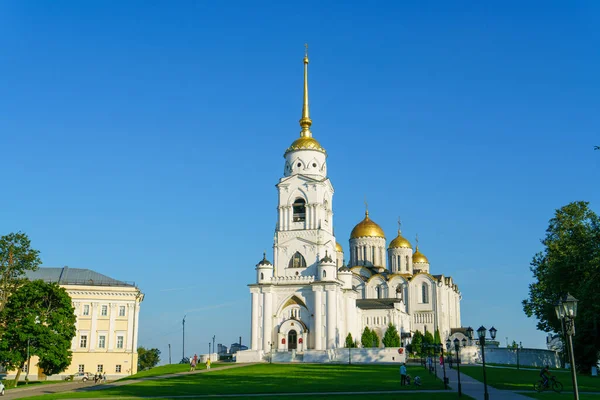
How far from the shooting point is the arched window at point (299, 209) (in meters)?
71.9

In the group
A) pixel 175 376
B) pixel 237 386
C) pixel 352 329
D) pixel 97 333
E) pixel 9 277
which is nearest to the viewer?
pixel 237 386

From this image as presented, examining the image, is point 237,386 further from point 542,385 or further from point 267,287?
point 267,287

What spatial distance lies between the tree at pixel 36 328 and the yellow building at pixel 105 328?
12.4 meters

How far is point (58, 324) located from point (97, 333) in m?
14.0

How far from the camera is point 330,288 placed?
6594 cm

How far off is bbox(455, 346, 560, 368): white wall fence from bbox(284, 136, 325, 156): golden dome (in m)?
26.3

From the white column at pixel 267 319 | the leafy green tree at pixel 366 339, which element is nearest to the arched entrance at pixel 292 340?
the white column at pixel 267 319

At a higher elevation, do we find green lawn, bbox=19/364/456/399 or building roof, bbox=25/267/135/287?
building roof, bbox=25/267/135/287

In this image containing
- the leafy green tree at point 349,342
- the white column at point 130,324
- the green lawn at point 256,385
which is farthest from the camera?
the leafy green tree at point 349,342

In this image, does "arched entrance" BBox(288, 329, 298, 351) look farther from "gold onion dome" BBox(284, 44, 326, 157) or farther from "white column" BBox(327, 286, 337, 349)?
"gold onion dome" BBox(284, 44, 326, 157)

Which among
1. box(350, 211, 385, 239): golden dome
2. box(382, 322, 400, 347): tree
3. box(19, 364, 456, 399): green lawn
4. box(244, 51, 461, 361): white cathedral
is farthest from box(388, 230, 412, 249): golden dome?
box(19, 364, 456, 399): green lawn

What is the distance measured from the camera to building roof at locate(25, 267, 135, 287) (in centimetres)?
6608

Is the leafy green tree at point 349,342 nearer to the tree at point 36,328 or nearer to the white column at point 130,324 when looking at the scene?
the white column at point 130,324

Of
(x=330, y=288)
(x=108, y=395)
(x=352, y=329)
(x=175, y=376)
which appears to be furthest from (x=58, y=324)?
(x=352, y=329)
